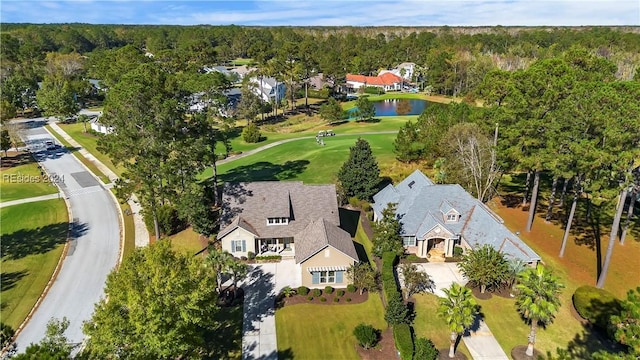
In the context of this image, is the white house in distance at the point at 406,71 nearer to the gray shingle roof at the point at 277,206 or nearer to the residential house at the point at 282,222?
the gray shingle roof at the point at 277,206

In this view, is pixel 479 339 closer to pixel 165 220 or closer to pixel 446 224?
pixel 446 224

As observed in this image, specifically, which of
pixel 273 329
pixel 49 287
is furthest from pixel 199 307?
pixel 49 287

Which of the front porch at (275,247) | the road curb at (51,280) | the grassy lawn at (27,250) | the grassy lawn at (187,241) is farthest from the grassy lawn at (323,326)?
the grassy lawn at (27,250)

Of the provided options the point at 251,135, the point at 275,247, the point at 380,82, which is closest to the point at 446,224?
the point at 275,247

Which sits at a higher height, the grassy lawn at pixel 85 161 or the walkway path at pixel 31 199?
the grassy lawn at pixel 85 161

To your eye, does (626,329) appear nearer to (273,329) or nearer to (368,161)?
(273,329)

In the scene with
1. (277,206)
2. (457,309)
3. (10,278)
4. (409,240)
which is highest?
(457,309)
